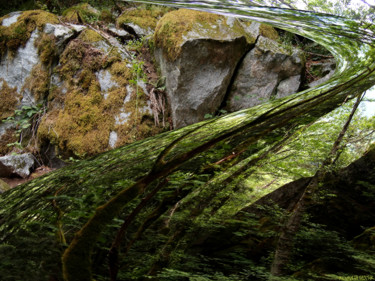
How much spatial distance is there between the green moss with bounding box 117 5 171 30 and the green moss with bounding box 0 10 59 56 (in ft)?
5.08

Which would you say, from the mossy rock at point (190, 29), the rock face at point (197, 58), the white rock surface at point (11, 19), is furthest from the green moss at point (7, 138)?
the mossy rock at point (190, 29)

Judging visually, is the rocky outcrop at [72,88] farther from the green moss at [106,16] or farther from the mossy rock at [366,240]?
the mossy rock at [366,240]

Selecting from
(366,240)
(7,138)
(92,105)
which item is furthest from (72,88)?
(366,240)

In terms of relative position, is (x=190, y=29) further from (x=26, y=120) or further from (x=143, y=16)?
(x=26, y=120)

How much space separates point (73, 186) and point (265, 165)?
0.68 metres

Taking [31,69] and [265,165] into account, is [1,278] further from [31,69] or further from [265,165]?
[31,69]

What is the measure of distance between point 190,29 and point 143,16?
7.30 ft

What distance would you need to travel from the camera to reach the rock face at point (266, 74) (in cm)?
467

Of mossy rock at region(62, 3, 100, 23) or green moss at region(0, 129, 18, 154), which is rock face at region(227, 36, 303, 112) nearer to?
mossy rock at region(62, 3, 100, 23)

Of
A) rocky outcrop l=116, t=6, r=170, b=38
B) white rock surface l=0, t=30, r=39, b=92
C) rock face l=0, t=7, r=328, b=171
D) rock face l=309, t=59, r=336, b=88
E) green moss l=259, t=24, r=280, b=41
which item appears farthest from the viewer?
rocky outcrop l=116, t=6, r=170, b=38

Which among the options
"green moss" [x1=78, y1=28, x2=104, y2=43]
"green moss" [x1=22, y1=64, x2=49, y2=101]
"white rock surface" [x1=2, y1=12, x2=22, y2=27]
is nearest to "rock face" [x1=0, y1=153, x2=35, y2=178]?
"green moss" [x1=22, y1=64, x2=49, y2=101]

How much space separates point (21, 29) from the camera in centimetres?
543

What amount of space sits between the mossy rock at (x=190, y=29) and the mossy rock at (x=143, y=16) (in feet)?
4.12

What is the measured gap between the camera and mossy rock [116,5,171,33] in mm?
5809
